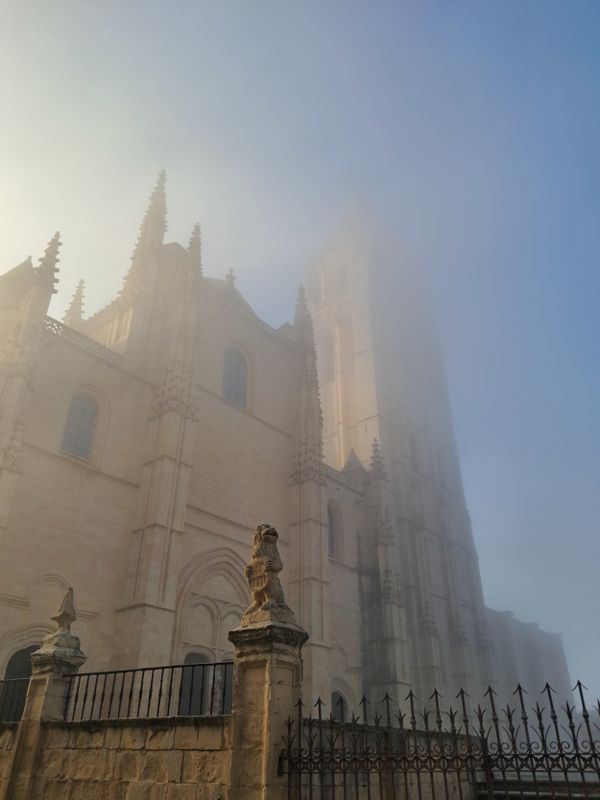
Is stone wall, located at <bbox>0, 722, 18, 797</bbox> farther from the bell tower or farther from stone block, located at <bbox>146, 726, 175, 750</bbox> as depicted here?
the bell tower

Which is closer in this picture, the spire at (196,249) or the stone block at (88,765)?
the stone block at (88,765)

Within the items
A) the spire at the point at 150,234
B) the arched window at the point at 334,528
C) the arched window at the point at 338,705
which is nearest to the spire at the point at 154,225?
the spire at the point at 150,234

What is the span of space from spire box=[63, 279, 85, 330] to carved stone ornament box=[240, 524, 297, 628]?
2274 cm

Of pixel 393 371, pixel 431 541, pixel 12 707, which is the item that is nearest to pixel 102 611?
pixel 12 707

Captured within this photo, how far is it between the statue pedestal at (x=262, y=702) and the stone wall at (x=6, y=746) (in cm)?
405

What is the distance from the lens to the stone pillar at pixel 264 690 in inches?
219

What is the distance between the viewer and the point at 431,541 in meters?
30.0

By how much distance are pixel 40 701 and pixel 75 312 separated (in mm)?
22632

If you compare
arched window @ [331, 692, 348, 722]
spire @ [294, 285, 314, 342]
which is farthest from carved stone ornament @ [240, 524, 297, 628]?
spire @ [294, 285, 314, 342]

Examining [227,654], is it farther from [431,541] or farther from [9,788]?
[431,541]

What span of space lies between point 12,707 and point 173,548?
16.8 feet

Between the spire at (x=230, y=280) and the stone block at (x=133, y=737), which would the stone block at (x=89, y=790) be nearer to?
the stone block at (x=133, y=737)

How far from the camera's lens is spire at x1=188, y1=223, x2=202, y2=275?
795 inches

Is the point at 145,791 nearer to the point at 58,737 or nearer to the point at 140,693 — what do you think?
the point at 140,693
